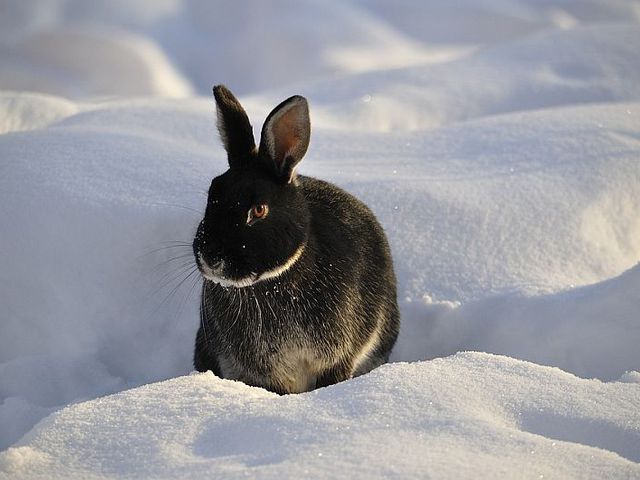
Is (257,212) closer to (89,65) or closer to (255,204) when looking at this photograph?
(255,204)

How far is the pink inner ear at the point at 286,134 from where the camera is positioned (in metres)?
2.78

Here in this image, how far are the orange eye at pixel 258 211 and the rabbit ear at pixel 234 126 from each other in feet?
0.77

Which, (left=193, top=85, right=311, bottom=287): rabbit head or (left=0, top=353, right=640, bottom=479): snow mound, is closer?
(left=0, top=353, right=640, bottom=479): snow mound

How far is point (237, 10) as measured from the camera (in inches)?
314

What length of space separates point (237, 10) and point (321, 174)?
171 inches

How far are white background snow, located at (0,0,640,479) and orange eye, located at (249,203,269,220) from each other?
555mm

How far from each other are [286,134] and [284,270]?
1.57 feet

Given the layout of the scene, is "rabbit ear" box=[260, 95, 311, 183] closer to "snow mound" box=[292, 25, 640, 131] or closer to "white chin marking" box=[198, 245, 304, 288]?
"white chin marking" box=[198, 245, 304, 288]

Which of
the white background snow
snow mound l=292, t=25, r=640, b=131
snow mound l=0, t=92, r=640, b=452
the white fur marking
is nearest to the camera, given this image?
the white background snow

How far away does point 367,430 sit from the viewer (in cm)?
214

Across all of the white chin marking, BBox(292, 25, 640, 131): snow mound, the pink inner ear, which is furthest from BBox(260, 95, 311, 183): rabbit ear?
BBox(292, 25, 640, 131): snow mound

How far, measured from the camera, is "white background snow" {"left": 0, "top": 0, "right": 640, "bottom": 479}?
7.07ft

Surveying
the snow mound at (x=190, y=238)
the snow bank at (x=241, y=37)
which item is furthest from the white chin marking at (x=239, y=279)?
the snow bank at (x=241, y=37)

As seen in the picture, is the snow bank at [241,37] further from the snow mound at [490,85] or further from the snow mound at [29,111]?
the snow mound at [29,111]
